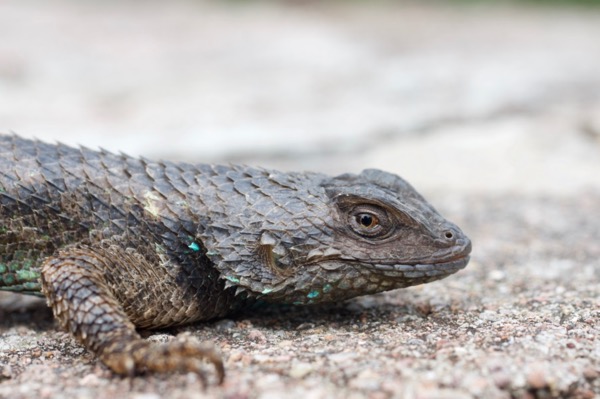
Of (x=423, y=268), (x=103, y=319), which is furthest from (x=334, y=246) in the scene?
(x=103, y=319)

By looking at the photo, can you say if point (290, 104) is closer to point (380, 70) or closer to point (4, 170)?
point (380, 70)

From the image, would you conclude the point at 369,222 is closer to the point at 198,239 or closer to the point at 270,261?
the point at 270,261

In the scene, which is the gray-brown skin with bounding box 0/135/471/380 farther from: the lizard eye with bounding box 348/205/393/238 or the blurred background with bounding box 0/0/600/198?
the blurred background with bounding box 0/0/600/198

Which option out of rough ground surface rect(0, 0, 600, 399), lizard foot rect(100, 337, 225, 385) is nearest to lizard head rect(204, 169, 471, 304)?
rough ground surface rect(0, 0, 600, 399)

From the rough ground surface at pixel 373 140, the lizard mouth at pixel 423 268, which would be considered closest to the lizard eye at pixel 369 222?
the lizard mouth at pixel 423 268

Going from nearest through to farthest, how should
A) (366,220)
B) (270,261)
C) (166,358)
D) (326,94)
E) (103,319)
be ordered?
(166,358) < (103,319) < (270,261) < (366,220) < (326,94)

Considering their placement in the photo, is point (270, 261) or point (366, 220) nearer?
point (270, 261)

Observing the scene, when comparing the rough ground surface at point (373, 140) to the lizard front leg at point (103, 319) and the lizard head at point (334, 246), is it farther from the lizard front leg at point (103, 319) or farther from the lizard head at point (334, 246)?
the lizard head at point (334, 246)
